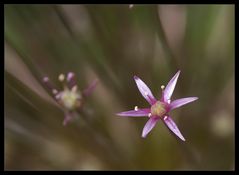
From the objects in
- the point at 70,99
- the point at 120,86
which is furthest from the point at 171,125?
the point at 120,86

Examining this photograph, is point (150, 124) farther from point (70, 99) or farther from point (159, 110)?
point (70, 99)

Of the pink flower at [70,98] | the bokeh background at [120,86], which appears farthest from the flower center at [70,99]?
the bokeh background at [120,86]

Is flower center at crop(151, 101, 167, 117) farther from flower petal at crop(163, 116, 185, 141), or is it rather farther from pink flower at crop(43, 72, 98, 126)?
pink flower at crop(43, 72, 98, 126)

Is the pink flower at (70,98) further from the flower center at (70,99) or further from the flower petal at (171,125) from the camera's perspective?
the flower petal at (171,125)

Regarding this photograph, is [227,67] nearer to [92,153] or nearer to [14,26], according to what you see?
[92,153]

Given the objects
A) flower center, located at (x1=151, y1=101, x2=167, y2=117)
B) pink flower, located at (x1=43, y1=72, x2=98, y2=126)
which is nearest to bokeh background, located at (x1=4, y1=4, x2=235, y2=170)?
pink flower, located at (x1=43, y1=72, x2=98, y2=126)
